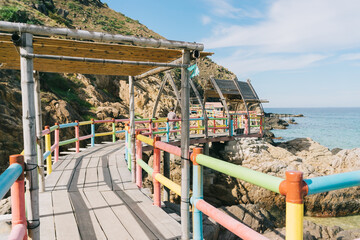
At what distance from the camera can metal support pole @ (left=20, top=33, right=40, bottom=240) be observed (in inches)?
87.7

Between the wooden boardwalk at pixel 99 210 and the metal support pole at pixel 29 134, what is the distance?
0.89m

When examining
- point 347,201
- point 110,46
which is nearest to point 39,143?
point 110,46

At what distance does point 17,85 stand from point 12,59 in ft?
38.7

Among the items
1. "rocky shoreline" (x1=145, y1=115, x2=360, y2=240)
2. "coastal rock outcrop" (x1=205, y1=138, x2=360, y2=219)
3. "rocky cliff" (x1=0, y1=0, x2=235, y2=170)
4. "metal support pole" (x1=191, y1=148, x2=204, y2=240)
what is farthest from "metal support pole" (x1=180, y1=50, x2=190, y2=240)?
"rocky cliff" (x1=0, y1=0, x2=235, y2=170)

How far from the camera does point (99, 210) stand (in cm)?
384

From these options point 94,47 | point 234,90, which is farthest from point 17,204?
point 234,90

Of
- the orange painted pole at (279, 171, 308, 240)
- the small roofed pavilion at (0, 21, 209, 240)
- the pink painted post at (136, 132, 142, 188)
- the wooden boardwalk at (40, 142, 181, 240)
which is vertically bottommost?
the wooden boardwalk at (40, 142, 181, 240)

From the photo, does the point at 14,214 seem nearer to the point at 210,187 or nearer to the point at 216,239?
the point at 216,239

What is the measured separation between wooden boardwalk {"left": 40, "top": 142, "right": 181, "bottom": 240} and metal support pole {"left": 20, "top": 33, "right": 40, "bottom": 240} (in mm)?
895

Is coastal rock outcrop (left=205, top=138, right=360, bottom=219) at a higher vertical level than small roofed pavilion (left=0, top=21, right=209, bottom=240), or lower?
lower

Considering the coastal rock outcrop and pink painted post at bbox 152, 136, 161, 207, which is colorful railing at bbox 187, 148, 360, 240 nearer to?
pink painted post at bbox 152, 136, 161, 207

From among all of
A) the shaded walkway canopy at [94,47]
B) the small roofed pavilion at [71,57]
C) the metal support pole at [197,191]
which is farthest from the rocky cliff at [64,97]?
the metal support pole at [197,191]

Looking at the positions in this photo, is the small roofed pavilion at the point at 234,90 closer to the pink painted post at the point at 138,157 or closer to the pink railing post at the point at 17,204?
the pink painted post at the point at 138,157

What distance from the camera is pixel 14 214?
5.92ft
